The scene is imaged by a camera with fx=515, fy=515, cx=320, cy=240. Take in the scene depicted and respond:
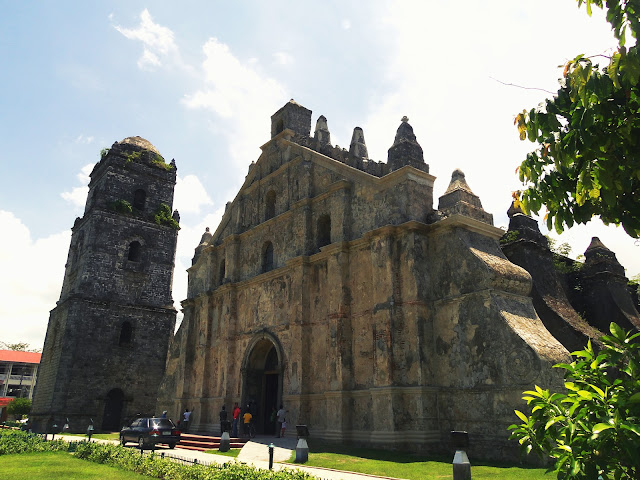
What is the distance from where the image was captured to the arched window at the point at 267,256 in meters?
22.0

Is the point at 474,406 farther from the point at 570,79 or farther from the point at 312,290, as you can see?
the point at 570,79

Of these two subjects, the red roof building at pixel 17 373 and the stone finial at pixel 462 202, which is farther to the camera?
the red roof building at pixel 17 373

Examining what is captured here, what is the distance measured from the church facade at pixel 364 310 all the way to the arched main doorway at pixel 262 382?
6 centimetres

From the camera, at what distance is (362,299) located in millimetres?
16609

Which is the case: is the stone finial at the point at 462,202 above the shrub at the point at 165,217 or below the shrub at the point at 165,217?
below

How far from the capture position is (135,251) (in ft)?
113

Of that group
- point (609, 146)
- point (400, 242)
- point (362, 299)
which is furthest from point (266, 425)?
point (609, 146)

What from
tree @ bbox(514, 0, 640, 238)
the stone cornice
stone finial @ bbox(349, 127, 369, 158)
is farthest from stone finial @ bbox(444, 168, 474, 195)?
tree @ bbox(514, 0, 640, 238)

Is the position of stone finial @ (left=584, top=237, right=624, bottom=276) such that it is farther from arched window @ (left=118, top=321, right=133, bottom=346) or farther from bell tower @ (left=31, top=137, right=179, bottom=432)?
arched window @ (left=118, top=321, right=133, bottom=346)

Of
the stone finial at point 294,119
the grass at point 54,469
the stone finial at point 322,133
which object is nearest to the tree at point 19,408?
the grass at point 54,469

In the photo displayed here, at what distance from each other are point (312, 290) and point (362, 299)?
2602 millimetres

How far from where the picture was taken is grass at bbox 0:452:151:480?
35.9 feet

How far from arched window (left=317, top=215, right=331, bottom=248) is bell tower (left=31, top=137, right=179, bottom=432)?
60.2ft

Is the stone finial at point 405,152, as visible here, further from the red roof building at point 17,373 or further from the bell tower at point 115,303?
the red roof building at point 17,373
